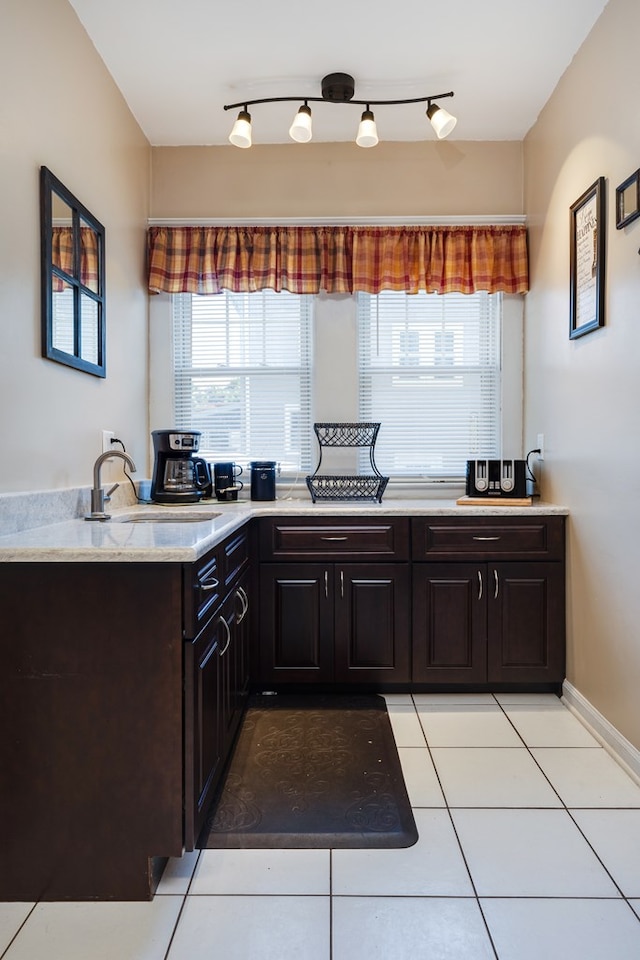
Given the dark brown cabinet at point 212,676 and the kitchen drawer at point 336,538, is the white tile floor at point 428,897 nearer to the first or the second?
the dark brown cabinet at point 212,676

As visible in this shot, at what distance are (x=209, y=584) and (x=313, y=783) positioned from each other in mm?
839

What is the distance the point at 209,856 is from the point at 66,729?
57 cm

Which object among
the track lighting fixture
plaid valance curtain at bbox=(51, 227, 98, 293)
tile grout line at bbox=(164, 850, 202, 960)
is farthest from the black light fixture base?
tile grout line at bbox=(164, 850, 202, 960)

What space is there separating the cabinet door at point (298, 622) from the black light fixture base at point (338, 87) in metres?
2.20

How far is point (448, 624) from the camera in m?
2.56

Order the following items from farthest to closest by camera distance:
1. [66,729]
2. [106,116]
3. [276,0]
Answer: [106,116] < [276,0] < [66,729]

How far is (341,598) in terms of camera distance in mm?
2559

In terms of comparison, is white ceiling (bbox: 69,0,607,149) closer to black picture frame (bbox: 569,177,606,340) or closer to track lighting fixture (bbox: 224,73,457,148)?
track lighting fixture (bbox: 224,73,457,148)

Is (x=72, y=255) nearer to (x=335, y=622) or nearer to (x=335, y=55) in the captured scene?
(x=335, y=55)

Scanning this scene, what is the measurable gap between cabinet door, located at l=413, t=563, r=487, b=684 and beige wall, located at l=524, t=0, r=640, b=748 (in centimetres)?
41

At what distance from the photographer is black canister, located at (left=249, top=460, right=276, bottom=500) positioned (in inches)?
117

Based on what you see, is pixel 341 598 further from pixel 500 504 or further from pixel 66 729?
pixel 66 729

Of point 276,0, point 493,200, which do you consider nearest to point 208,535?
point 276,0

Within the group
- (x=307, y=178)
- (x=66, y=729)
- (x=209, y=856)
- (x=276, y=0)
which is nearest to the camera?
(x=66, y=729)
